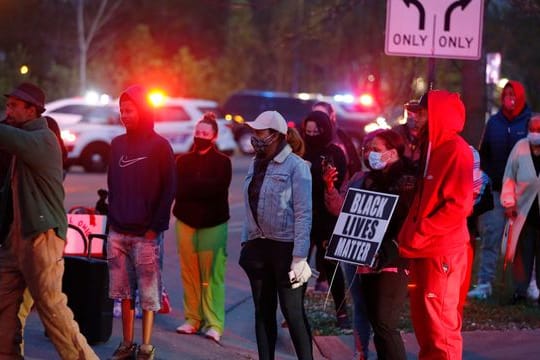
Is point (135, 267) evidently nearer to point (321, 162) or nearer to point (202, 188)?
point (202, 188)

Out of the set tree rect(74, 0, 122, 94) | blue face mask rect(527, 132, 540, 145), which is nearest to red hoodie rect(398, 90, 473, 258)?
blue face mask rect(527, 132, 540, 145)

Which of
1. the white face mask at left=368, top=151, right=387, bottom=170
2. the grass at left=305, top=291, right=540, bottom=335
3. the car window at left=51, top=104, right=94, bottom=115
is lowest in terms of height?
the grass at left=305, top=291, right=540, bottom=335

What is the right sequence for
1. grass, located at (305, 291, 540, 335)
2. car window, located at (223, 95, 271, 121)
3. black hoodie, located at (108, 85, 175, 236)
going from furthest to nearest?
car window, located at (223, 95, 271, 121)
grass, located at (305, 291, 540, 335)
black hoodie, located at (108, 85, 175, 236)

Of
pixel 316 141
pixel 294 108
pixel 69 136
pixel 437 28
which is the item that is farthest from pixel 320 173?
pixel 294 108

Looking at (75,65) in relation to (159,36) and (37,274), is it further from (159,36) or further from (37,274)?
(37,274)

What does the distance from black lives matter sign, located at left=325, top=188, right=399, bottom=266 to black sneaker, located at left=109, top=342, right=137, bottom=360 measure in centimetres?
176

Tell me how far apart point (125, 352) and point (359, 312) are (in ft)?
5.54

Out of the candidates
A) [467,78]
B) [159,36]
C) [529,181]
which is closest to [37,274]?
[529,181]

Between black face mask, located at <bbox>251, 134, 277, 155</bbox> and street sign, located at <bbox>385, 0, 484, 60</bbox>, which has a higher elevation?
street sign, located at <bbox>385, 0, 484, 60</bbox>

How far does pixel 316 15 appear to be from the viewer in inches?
642

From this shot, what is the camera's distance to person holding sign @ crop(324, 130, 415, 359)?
7.19 meters

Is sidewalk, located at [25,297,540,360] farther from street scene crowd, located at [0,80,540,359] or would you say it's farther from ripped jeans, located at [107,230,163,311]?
ripped jeans, located at [107,230,163,311]

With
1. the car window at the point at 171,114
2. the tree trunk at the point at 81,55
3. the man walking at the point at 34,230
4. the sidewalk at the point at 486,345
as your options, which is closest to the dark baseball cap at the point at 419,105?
the man walking at the point at 34,230

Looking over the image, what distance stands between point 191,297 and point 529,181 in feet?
10.5
